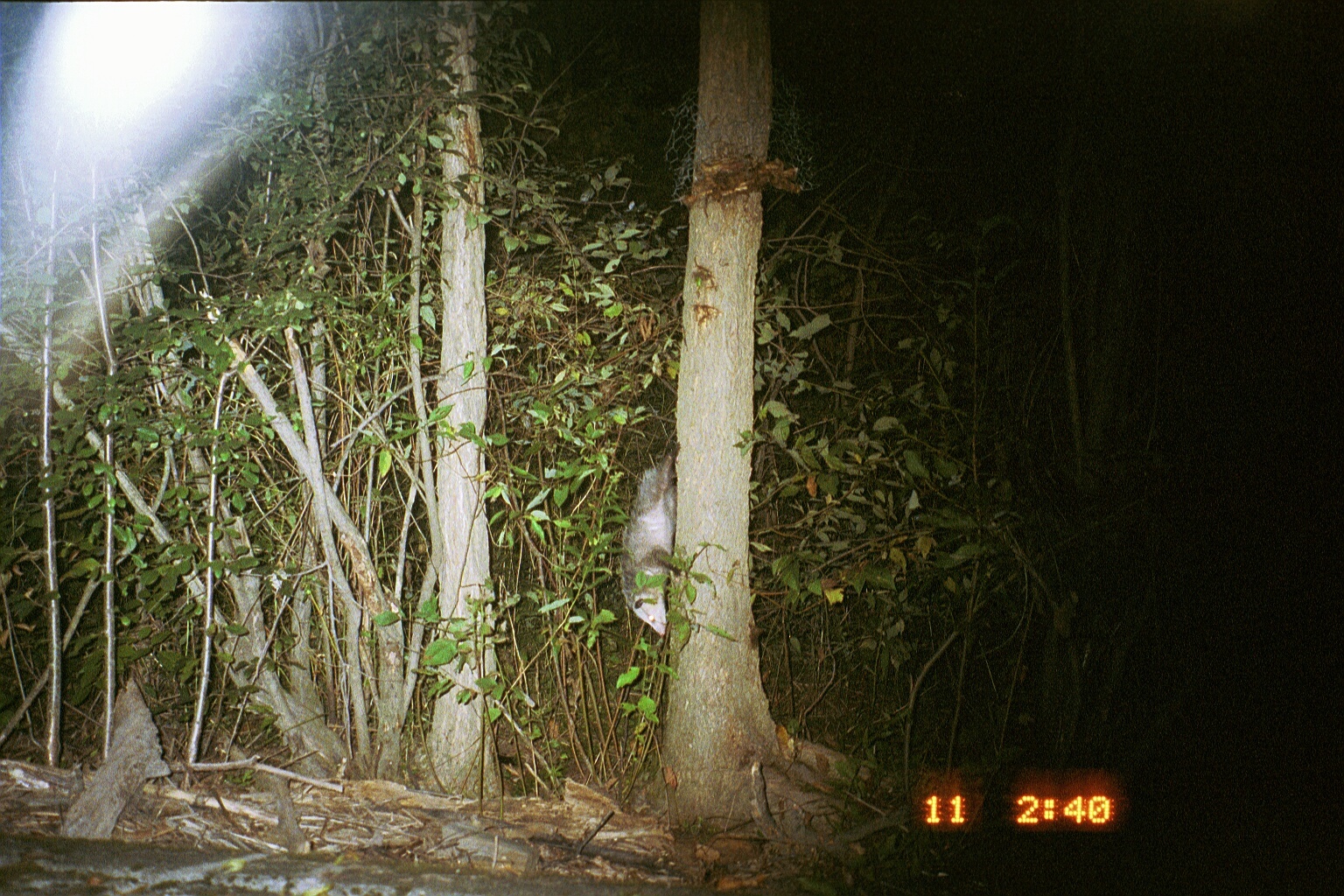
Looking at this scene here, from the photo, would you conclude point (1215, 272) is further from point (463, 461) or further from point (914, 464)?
point (463, 461)

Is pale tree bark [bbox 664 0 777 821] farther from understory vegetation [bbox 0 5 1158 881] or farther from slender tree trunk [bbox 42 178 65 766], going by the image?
slender tree trunk [bbox 42 178 65 766]

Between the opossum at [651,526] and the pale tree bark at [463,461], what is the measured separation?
0.62m

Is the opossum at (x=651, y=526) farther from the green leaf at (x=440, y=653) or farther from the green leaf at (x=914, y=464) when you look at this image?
the green leaf at (x=914, y=464)

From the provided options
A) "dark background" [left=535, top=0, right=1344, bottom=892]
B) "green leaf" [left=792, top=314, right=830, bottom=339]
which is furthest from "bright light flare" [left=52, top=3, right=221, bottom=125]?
"green leaf" [left=792, top=314, right=830, bottom=339]

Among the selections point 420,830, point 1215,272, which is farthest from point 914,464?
point 420,830

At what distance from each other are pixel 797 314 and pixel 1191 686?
2663 mm

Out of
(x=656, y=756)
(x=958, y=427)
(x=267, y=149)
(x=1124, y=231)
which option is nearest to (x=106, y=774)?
(x=656, y=756)

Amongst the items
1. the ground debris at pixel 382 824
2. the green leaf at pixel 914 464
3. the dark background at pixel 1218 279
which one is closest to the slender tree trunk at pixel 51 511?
the ground debris at pixel 382 824

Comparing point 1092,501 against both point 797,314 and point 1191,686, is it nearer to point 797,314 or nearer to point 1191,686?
point 1191,686

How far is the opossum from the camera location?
9.87 feet

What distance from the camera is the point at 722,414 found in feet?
9.09

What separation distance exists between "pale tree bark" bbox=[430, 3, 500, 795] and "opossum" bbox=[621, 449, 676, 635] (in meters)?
0.62

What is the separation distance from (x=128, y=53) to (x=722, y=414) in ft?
7.90

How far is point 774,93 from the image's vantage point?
3504mm
